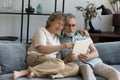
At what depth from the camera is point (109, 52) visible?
2818 millimetres

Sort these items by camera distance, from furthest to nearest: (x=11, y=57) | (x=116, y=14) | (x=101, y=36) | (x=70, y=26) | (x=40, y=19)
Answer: (x=40, y=19) → (x=116, y=14) → (x=101, y=36) → (x=70, y=26) → (x=11, y=57)

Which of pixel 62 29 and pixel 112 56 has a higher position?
pixel 62 29

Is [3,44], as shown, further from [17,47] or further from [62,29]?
[62,29]

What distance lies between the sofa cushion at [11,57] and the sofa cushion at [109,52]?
0.87 m

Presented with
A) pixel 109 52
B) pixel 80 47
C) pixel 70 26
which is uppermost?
pixel 70 26

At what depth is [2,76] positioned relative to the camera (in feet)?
7.13

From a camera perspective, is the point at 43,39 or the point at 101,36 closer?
the point at 43,39

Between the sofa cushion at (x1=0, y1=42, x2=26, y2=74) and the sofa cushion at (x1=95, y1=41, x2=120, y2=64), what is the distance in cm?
87

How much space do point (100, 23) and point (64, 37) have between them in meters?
1.40

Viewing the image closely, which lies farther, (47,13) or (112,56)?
(47,13)

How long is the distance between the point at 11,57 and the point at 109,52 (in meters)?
1.11

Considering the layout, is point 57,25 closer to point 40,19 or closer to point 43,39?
point 43,39

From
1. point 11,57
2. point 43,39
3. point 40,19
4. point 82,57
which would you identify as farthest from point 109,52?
point 40,19

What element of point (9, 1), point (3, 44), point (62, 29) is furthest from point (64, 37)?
point (9, 1)
